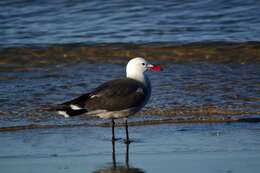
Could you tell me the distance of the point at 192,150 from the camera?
6688 mm

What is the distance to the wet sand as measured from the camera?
6188 mm

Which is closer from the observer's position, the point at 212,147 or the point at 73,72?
the point at 212,147

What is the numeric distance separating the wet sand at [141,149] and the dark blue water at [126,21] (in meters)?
5.70

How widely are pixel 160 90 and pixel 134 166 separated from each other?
362 cm

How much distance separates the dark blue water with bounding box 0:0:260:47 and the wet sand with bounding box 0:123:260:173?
5696mm

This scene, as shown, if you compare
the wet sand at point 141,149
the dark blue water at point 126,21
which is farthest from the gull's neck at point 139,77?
the dark blue water at point 126,21

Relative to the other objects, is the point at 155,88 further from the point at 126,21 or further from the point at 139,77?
the point at 126,21

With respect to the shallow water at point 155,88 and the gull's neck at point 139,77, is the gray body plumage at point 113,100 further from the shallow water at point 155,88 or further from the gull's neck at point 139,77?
the shallow water at point 155,88

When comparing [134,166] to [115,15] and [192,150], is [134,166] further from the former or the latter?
[115,15]

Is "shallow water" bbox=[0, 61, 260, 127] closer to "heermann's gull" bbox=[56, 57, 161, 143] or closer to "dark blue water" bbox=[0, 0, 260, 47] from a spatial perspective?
"heermann's gull" bbox=[56, 57, 161, 143]

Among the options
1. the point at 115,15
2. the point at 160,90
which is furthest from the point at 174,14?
the point at 160,90

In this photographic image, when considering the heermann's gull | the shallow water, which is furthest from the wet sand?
the shallow water

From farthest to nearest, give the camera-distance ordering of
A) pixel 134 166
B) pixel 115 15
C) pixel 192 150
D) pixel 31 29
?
pixel 115 15, pixel 31 29, pixel 192 150, pixel 134 166

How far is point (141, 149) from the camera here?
269 inches
